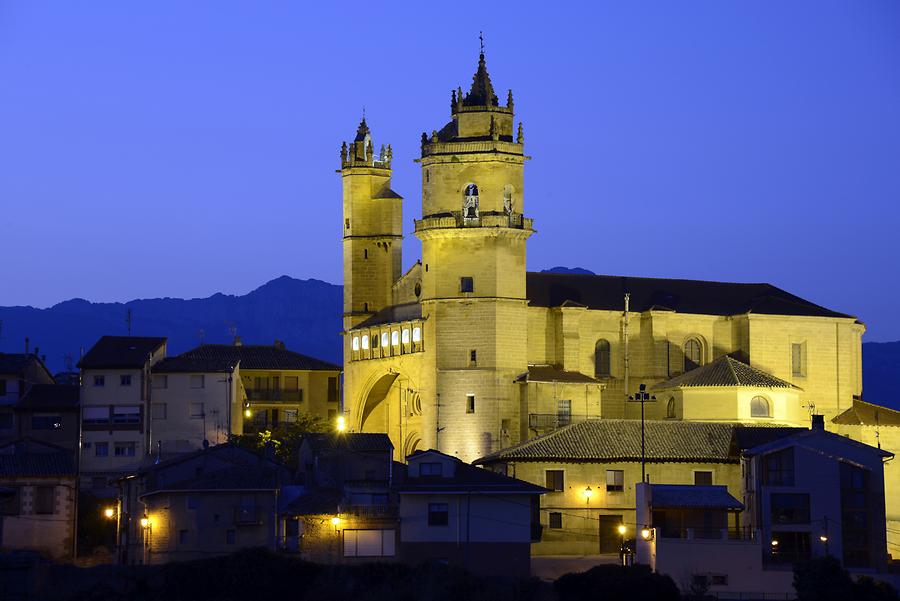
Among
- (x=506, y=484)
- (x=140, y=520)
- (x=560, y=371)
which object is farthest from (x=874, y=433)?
(x=140, y=520)

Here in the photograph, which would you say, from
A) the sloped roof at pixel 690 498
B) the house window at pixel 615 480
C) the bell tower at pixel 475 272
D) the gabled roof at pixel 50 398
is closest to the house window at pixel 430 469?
the sloped roof at pixel 690 498

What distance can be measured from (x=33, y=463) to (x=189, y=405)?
13.5m

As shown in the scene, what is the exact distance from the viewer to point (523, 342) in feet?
308

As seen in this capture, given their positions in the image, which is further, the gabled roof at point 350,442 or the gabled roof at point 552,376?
the gabled roof at point 552,376

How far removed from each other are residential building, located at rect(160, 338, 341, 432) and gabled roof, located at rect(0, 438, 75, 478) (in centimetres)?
2571

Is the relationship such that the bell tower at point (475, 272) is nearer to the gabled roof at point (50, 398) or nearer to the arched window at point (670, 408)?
the arched window at point (670, 408)

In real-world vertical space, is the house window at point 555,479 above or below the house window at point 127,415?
below

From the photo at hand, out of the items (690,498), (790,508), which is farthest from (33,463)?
(790,508)

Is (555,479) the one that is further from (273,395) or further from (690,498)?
(273,395)

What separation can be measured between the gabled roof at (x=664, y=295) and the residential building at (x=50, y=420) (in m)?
22.4

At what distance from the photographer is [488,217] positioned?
9375 centimetres

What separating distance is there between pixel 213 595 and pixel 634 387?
4100 cm

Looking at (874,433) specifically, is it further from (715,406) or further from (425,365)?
(425,365)

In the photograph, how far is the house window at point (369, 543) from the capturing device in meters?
69.3
